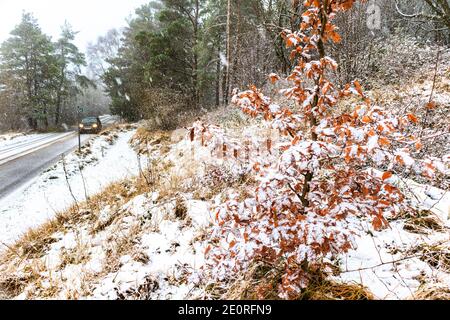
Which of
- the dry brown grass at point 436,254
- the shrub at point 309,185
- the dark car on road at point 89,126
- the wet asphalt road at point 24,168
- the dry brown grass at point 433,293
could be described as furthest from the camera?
the dark car on road at point 89,126

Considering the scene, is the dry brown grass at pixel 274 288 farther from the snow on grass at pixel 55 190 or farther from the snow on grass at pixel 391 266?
the snow on grass at pixel 55 190

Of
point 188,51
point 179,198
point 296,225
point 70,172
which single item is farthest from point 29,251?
point 188,51

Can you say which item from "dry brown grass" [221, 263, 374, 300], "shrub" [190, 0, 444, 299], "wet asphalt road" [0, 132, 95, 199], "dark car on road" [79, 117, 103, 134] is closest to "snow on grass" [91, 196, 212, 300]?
"dry brown grass" [221, 263, 374, 300]

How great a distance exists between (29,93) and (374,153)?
33251mm

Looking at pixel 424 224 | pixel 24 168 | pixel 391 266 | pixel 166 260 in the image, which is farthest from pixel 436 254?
pixel 24 168

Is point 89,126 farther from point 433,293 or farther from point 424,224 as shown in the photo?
point 433,293

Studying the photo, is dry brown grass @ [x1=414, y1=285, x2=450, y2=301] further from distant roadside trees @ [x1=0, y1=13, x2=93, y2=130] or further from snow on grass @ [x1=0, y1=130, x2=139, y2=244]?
distant roadside trees @ [x1=0, y1=13, x2=93, y2=130]

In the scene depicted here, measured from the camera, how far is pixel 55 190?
771cm

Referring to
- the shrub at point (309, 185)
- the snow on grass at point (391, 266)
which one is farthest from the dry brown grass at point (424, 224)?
the shrub at point (309, 185)

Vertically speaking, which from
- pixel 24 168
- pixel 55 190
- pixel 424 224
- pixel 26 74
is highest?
pixel 26 74

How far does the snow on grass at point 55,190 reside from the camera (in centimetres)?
569

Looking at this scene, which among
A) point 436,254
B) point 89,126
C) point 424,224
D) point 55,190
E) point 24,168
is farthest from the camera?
point 89,126

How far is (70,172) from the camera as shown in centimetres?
941
